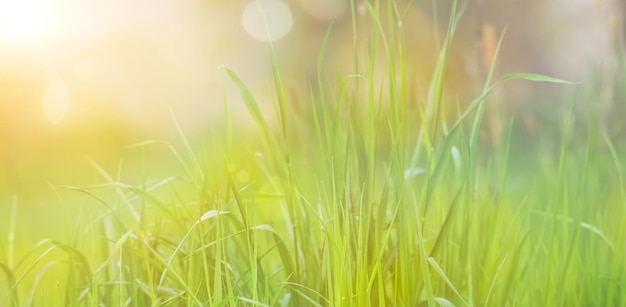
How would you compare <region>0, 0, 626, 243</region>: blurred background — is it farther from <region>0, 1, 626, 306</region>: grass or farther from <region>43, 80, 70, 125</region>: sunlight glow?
<region>0, 1, 626, 306</region>: grass

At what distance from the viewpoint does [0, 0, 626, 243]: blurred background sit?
3438 millimetres

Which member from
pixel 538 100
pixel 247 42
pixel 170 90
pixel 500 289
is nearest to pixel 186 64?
pixel 170 90

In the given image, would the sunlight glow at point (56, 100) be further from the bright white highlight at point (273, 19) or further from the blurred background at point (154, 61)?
the bright white highlight at point (273, 19)

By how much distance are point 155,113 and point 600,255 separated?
4070 mm

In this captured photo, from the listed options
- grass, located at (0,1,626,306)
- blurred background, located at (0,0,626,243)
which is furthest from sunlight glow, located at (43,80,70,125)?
grass, located at (0,1,626,306)

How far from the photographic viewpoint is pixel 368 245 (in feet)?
2.60

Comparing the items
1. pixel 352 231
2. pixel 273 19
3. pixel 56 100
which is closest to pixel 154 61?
pixel 273 19

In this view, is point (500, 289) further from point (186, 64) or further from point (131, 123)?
point (186, 64)

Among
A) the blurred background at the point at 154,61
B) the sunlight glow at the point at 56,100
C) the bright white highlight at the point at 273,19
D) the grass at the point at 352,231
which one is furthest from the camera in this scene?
the bright white highlight at the point at 273,19

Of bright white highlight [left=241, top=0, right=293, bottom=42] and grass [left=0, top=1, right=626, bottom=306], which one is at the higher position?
bright white highlight [left=241, top=0, right=293, bottom=42]

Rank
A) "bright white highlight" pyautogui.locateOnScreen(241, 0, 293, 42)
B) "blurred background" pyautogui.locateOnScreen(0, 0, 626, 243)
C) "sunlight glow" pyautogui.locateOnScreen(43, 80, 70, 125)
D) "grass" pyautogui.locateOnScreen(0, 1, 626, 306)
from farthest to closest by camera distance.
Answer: "bright white highlight" pyautogui.locateOnScreen(241, 0, 293, 42), "blurred background" pyautogui.locateOnScreen(0, 0, 626, 243), "sunlight glow" pyautogui.locateOnScreen(43, 80, 70, 125), "grass" pyautogui.locateOnScreen(0, 1, 626, 306)

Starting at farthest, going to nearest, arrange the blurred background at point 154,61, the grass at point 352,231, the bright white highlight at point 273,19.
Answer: the bright white highlight at point 273,19 < the blurred background at point 154,61 < the grass at point 352,231

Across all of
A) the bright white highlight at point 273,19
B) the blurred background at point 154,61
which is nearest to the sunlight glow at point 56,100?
the blurred background at point 154,61

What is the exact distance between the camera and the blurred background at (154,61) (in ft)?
11.3
